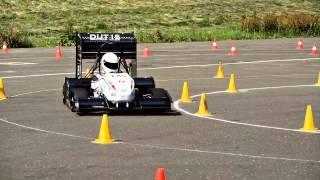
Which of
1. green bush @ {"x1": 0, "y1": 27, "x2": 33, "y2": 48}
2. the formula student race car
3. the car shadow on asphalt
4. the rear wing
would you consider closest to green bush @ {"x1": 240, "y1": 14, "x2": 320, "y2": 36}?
green bush @ {"x1": 0, "y1": 27, "x2": 33, "y2": 48}

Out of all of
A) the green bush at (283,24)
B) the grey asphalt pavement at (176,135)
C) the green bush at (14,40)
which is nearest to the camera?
the grey asphalt pavement at (176,135)

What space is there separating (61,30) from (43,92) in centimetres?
3464

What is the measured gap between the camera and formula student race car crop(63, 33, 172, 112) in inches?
795

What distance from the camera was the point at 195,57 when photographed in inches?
1645

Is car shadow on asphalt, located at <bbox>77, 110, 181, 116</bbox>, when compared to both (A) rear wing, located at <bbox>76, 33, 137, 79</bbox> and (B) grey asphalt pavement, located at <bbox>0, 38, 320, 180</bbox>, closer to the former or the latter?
(B) grey asphalt pavement, located at <bbox>0, 38, 320, 180</bbox>

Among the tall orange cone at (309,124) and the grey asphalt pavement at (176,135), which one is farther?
the tall orange cone at (309,124)

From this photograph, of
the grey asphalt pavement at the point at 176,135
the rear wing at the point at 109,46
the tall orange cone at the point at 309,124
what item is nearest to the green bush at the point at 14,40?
the grey asphalt pavement at the point at 176,135

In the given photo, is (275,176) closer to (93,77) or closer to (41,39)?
(93,77)

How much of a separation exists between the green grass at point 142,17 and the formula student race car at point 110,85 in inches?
1110

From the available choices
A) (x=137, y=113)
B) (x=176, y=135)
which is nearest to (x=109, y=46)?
(x=137, y=113)

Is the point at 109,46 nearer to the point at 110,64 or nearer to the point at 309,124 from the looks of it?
the point at 110,64

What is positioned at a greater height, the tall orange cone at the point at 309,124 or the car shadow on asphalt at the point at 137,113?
the tall orange cone at the point at 309,124

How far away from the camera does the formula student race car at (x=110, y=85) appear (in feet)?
66.3

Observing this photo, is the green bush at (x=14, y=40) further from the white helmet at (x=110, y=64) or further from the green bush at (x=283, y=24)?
the white helmet at (x=110, y=64)
